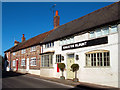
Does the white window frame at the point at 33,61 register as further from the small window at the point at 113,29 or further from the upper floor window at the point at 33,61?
the small window at the point at 113,29

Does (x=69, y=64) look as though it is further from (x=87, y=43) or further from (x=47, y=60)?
(x=47, y=60)

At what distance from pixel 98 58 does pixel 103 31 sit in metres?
2.45

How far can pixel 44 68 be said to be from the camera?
20812 millimetres

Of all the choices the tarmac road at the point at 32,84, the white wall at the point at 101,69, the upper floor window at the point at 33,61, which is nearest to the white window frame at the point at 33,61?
the upper floor window at the point at 33,61

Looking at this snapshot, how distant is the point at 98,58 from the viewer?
12.6 m

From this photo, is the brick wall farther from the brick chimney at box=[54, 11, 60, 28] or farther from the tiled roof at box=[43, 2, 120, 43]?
the tiled roof at box=[43, 2, 120, 43]

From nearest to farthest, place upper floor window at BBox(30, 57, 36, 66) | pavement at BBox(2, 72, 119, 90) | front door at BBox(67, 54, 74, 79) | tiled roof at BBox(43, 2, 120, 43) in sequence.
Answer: pavement at BBox(2, 72, 119, 90) < tiled roof at BBox(43, 2, 120, 43) < front door at BBox(67, 54, 74, 79) < upper floor window at BBox(30, 57, 36, 66)

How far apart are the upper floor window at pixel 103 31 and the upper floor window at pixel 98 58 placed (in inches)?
61.8

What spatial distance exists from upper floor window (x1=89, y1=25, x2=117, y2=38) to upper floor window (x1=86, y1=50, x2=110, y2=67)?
1.57m

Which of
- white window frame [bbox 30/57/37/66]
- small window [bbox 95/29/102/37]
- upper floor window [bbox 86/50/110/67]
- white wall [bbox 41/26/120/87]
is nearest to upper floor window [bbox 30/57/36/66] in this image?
white window frame [bbox 30/57/37/66]

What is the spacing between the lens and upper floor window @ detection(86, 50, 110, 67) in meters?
11.9

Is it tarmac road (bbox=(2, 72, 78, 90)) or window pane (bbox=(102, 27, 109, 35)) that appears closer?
tarmac road (bbox=(2, 72, 78, 90))

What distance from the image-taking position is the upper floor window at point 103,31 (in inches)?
461

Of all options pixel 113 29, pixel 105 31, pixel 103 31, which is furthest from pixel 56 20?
pixel 113 29
